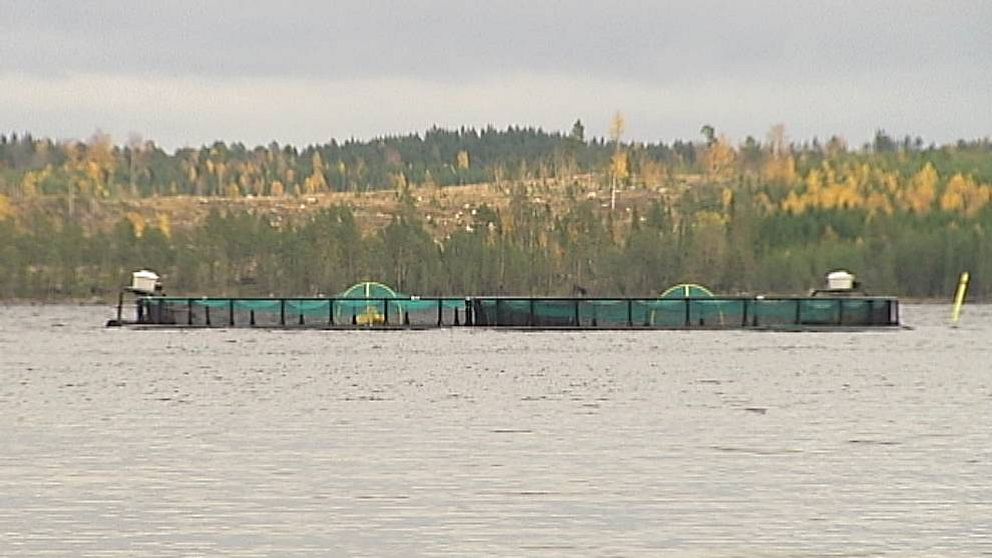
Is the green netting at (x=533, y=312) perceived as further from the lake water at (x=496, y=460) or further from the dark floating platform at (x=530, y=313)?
the lake water at (x=496, y=460)

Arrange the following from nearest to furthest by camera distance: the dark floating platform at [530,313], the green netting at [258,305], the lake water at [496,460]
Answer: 1. the lake water at [496,460]
2. the dark floating platform at [530,313]
3. the green netting at [258,305]

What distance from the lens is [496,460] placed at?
38969 mm

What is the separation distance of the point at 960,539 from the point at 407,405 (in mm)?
30763

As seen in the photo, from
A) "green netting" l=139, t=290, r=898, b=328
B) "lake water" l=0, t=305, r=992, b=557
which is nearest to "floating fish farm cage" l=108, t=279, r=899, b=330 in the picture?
"green netting" l=139, t=290, r=898, b=328

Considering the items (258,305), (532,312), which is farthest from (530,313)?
(258,305)

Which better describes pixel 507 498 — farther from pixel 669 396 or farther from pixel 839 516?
pixel 669 396

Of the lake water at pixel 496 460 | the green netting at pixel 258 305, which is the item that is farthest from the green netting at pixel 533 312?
the lake water at pixel 496 460

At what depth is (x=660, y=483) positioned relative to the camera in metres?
34.7

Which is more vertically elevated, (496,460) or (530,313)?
(530,313)

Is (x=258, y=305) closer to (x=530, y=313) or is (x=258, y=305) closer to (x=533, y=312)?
(x=530, y=313)

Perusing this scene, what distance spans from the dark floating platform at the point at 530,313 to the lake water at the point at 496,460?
1731 inches

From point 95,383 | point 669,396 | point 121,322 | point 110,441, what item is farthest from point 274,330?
point 110,441

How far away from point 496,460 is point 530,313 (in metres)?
91.9

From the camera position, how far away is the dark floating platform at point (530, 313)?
418 feet
